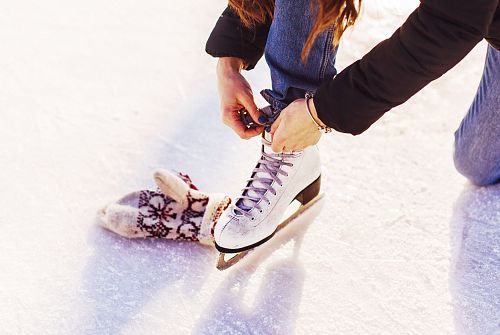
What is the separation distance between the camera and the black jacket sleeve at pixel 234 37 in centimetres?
101

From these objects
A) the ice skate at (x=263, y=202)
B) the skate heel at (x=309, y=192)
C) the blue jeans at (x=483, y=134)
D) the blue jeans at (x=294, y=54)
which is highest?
the blue jeans at (x=294, y=54)

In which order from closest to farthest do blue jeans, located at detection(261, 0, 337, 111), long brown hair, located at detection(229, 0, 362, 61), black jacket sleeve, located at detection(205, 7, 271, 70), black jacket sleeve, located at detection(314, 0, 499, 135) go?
black jacket sleeve, located at detection(314, 0, 499, 135) → long brown hair, located at detection(229, 0, 362, 61) → blue jeans, located at detection(261, 0, 337, 111) → black jacket sleeve, located at detection(205, 7, 271, 70)

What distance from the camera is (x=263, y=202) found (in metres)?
1.03

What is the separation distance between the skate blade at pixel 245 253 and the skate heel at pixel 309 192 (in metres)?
0.01

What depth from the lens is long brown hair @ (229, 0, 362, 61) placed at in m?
0.80

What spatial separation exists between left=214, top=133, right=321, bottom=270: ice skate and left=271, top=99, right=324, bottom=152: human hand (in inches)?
3.5

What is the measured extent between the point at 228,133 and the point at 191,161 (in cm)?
12

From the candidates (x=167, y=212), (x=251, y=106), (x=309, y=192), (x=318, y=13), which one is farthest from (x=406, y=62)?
(x=167, y=212)

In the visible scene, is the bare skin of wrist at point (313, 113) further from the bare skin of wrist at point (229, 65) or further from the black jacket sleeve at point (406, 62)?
the bare skin of wrist at point (229, 65)

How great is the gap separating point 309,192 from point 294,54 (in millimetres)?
292

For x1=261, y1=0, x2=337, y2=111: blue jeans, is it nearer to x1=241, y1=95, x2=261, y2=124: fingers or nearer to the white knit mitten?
x1=241, y1=95, x2=261, y2=124: fingers

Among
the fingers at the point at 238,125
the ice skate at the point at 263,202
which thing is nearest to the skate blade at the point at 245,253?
the ice skate at the point at 263,202

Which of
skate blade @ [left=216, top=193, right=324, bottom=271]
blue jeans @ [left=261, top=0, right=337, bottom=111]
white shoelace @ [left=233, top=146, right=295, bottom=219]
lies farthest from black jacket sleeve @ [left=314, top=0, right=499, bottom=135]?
skate blade @ [left=216, top=193, right=324, bottom=271]

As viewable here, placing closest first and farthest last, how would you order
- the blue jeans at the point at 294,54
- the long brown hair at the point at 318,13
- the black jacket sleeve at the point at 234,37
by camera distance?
the long brown hair at the point at 318,13 < the blue jeans at the point at 294,54 < the black jacket sleeve at the point at 234,37
